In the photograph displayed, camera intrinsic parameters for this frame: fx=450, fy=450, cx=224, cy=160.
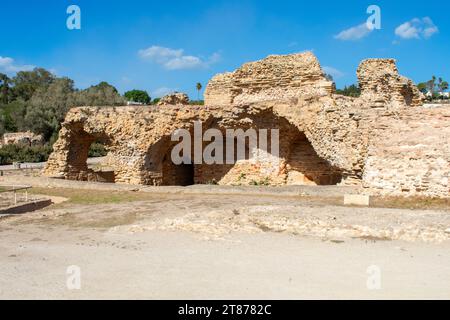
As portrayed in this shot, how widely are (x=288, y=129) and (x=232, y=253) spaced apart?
11.6 metres

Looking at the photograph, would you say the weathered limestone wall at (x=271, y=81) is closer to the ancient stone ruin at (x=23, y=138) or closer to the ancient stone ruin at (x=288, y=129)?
the ancient stone ruin at (x=288, y=129)

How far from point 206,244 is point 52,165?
14720 mm

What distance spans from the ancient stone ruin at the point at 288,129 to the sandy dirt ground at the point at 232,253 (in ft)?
11.1

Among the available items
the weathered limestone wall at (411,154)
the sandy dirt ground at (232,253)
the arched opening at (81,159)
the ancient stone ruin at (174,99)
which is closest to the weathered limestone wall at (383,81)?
the weathered limestone wall at (411,154)

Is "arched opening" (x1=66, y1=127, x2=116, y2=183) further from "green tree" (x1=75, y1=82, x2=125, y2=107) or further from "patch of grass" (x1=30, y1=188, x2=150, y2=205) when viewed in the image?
"green tree" (x1=75, y1=82, x2=125, y2=107)

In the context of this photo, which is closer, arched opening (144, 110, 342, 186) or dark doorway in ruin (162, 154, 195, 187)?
arched opening (144, 110, 342, 186)

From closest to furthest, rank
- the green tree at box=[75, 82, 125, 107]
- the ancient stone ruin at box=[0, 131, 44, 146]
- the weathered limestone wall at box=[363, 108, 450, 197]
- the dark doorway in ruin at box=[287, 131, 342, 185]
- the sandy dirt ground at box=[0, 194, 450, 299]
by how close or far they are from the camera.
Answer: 1. the sandy dirt ground at box=[0, 194, 450, 299]
2. the weathered limestone wall at box=[363, 108, 450, 197]
3. the dark doorway in ruin at box=[287, 131, 342, 185]
4. the ancient stone ruin at box=[0, 131, 44, 146]
5. the green tree at box=[75, 82, 125, 107]

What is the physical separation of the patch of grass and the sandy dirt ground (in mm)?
2223

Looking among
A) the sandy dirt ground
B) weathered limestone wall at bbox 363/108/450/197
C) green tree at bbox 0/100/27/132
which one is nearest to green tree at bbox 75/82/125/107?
green tree at bbox 0/100/27/132

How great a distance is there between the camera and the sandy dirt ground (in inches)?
198

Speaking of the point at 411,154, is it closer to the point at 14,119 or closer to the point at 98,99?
the point at 98,99

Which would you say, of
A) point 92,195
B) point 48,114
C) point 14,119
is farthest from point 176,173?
point 14,119

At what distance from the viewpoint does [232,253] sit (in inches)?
267
